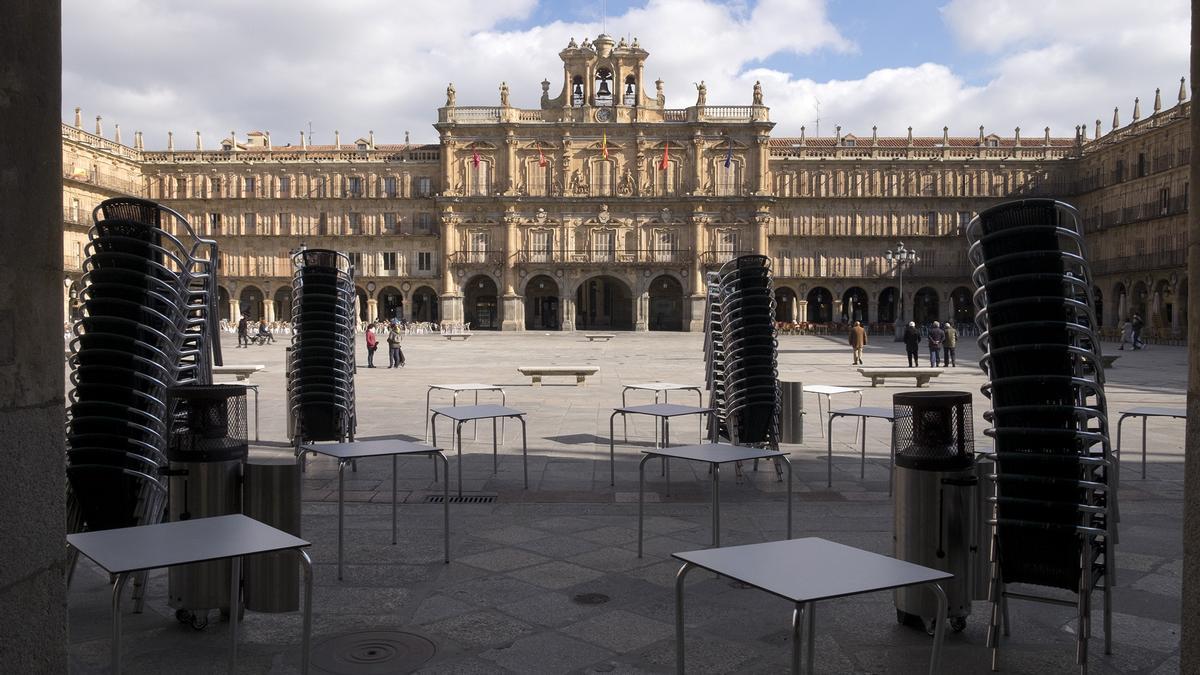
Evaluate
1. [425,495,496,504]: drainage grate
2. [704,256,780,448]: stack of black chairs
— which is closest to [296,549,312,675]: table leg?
[425,495,496,504]: drainage grate

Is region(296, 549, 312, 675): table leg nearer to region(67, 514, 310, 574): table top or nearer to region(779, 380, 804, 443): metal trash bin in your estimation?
region(67, 514, 310, 574): table top

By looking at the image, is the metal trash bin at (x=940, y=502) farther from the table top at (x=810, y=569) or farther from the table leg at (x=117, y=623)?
the table leg at (x=117, y=623)

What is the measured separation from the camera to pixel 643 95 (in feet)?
189

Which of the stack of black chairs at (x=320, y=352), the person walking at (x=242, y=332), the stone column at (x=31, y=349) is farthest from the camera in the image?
the person walking at (x=242, y=332)

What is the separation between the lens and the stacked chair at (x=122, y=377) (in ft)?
15.2

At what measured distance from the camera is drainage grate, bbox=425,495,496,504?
7199mm

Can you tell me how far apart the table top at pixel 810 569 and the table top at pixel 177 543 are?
4.56ft

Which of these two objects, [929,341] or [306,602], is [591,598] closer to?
[306,602]

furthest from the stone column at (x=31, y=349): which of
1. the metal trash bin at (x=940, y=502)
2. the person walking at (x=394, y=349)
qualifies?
the person walking at (x=394, y=349)

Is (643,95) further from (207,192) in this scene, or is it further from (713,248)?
(207,192)

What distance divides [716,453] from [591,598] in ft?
3.64

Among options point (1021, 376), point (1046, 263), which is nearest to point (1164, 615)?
point (1021, 376)

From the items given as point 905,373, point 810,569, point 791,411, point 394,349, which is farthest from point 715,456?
point 394,349

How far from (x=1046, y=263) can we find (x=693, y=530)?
3.08 m
